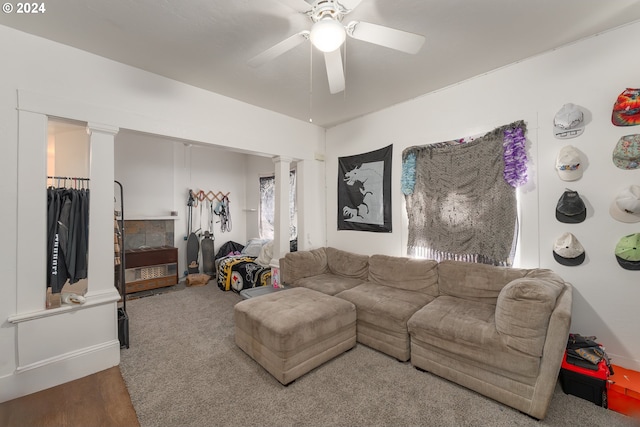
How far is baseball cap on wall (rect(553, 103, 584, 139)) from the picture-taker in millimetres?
2137

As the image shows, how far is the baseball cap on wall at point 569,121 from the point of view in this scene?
2.14 meters

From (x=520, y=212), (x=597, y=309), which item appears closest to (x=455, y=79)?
(x=520, y=212)

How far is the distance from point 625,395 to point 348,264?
8.07 ft

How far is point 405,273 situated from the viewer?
292 centimetres

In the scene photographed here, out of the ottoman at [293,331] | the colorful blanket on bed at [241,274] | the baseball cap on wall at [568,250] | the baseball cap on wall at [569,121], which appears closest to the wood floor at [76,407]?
the ottoman at [293,331]

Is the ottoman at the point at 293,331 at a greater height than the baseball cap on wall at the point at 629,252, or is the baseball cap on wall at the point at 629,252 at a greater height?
the baseball cap on wall at the point at 629,252

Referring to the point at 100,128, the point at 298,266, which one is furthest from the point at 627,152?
the point at 100,128

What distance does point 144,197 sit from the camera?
4609 millimetres

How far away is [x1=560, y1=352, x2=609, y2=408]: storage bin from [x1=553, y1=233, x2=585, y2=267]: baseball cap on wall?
2.43 feet

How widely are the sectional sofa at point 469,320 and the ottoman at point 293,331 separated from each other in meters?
0.31

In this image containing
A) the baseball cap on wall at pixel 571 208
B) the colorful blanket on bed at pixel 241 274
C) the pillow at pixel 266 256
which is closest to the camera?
the baseball cap on wall at pixel 571 208

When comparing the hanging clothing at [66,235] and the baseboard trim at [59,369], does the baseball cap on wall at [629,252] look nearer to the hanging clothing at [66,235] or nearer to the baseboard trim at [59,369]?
the baseboard trim at [59,369]

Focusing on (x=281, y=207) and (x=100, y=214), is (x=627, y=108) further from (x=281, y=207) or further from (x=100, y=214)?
(x=100, y=214)

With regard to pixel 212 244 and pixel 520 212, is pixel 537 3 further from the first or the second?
pixel 212 244
